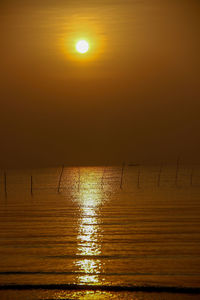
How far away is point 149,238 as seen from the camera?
2.73m

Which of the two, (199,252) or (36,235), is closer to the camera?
(199,252)

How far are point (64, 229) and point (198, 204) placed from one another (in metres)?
2.01

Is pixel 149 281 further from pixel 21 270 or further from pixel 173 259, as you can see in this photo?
pixel 21 270

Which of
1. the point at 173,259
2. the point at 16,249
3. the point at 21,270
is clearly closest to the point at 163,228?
the point at 173,259

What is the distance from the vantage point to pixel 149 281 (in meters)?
1.86

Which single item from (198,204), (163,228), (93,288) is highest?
(198,204)

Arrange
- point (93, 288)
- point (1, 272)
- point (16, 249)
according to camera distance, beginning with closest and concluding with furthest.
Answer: point (93, 288), point (1, 272), point (16, 249)

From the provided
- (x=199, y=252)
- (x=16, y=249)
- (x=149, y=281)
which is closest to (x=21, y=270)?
(x=16, y=249)

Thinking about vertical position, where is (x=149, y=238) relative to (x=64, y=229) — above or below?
below

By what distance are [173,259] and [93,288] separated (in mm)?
589

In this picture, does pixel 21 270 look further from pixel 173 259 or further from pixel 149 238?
pixel 149 238

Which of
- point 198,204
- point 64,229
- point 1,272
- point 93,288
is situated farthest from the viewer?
point 198,204

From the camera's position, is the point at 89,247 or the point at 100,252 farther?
the point at 89,247

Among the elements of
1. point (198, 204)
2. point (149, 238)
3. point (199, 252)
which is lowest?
point (199, 252)
